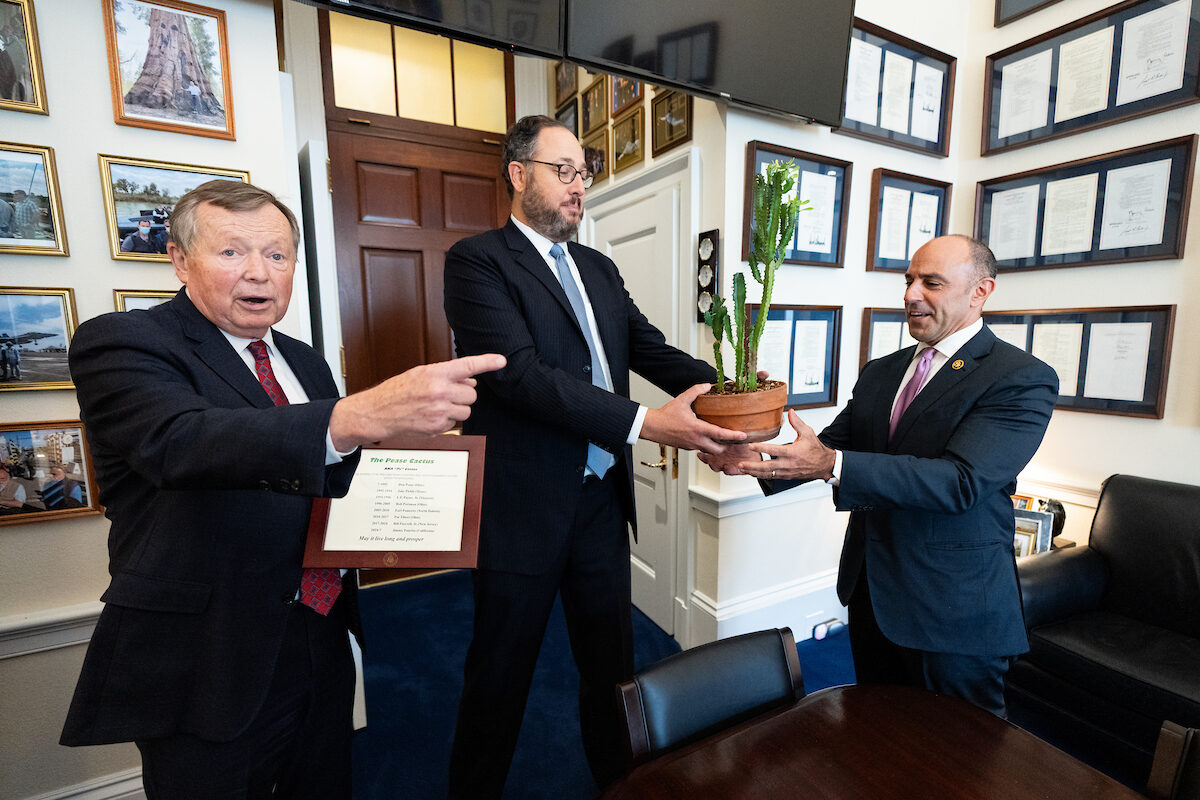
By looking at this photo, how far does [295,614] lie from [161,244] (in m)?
1.11

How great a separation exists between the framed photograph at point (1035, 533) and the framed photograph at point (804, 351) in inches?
34.8

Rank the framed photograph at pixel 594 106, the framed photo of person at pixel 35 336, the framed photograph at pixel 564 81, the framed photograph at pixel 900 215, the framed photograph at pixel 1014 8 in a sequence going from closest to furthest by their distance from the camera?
the framed photo of person at pixel 35 336
the framed photograph at pixel 1014 8
the framed photograph at pixel 900 215
the framed photograph at pixel 594 106
the framed photograph at pixel 564 81

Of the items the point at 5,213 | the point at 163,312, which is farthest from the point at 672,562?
the point at 5,213

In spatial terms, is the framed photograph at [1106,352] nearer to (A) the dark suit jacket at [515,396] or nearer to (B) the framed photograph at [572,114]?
(A) the dark suit jacket at [515,396]

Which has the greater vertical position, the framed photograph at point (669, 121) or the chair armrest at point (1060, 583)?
the framed photograph at point (669, 121)

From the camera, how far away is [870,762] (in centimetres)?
83

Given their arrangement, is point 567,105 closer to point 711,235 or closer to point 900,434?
point 711,235

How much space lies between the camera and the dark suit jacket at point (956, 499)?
1.15 m

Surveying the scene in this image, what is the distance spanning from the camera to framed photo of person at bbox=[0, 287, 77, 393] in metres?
1.31

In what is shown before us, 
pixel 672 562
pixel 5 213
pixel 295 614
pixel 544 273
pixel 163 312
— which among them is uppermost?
pixel 5 213

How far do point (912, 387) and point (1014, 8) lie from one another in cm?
221

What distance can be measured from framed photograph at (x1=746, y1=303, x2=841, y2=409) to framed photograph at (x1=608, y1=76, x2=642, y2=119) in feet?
3.81

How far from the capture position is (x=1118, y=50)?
2086mm

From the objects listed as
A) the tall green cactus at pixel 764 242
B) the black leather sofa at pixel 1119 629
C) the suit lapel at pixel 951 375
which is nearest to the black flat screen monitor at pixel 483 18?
the tall green cactus at pixel 764 242
